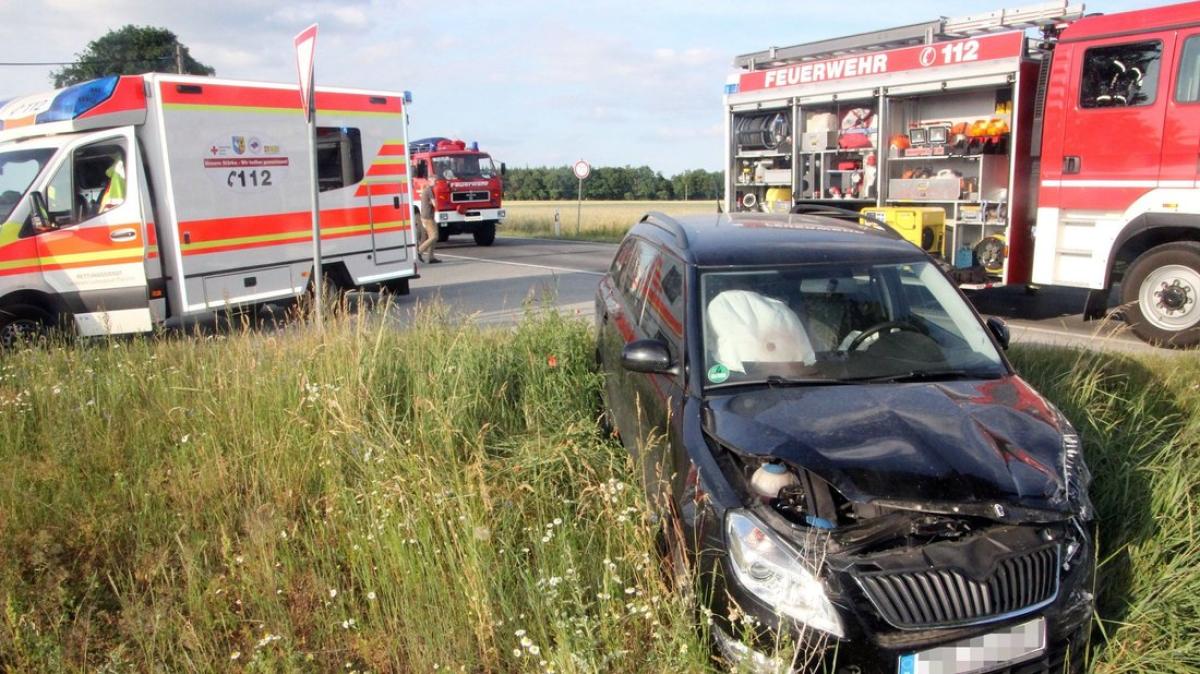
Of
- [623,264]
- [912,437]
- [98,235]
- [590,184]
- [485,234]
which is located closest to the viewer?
[912,437]

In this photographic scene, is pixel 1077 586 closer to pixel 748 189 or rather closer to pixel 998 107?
pixel 998 107

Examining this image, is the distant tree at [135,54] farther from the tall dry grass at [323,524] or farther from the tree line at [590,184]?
the tall dry grass at [323,524]

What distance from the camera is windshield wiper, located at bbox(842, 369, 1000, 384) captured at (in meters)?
3.93

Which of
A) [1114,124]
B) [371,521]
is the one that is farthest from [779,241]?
[1114,124]

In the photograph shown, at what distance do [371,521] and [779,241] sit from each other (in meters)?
2.48

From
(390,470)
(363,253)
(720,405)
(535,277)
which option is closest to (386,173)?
(363,253)

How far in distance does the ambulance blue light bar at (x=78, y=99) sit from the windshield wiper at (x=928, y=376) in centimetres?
869

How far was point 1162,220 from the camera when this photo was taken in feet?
27.9

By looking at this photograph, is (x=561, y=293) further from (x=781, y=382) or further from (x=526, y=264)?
(x=781, y=382)

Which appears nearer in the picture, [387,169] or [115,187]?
[115,187]

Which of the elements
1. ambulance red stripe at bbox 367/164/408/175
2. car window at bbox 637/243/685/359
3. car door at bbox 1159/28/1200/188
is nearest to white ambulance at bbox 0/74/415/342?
ambulance red stripe at bbox 367/164/408/175

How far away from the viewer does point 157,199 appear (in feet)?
31.6

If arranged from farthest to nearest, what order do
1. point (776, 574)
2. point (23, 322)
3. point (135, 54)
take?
point (135, 54)
point (23, 322)
point (776, 574)

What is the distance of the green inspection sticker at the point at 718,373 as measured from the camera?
3.83 metres
